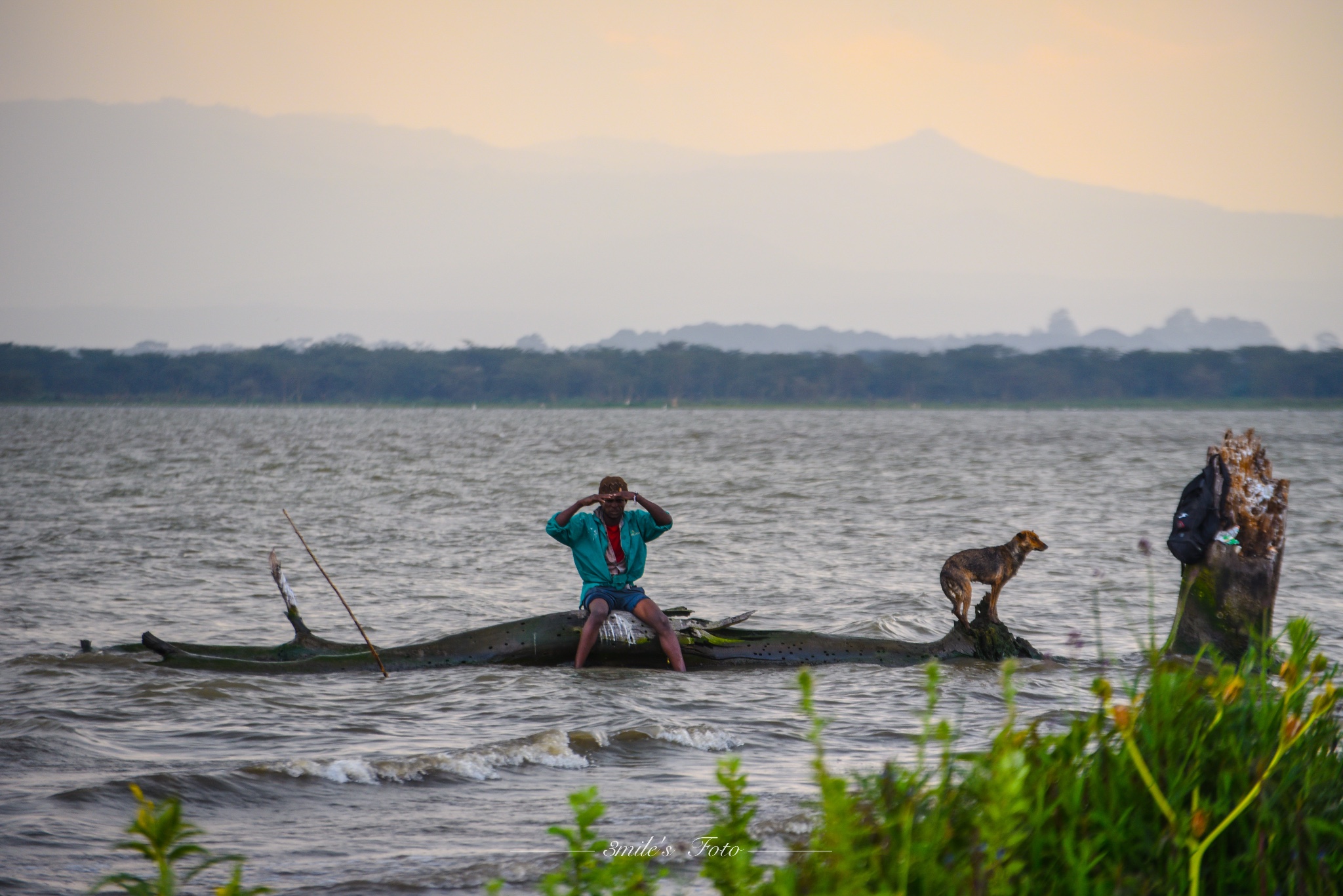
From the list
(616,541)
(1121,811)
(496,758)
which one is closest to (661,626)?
(616,541)

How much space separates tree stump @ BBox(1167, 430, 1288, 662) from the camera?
336 inches

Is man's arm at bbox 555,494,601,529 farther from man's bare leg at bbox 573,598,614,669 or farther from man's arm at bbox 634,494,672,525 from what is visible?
man's bare leg at bbox 573,598,614,669

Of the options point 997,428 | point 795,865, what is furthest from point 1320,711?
point 997,428

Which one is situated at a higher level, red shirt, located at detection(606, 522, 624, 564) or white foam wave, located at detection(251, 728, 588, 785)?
red shirt, located at detection(606, 522, 624, 564)

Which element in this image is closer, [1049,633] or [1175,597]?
[1049,633]

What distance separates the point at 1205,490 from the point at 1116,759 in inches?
219

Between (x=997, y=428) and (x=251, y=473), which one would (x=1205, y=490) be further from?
(x=997, y=428)

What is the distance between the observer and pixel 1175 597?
14.2 meters

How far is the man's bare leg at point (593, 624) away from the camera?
361 inches

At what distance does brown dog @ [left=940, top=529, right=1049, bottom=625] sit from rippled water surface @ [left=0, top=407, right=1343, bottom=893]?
0.56 metres

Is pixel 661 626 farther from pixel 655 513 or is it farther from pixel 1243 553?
pixel 1243 553

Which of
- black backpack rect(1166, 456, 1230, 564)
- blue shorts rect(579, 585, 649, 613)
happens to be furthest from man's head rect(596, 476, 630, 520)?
black backpack rect(1166, 456, 1230, 564)

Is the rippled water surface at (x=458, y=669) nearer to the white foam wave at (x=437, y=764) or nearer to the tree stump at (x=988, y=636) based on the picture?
the white foam wave at (x=437, y=764)

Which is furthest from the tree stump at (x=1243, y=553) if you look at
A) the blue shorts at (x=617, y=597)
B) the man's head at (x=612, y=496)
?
the man's head at (x=612, y=496)
